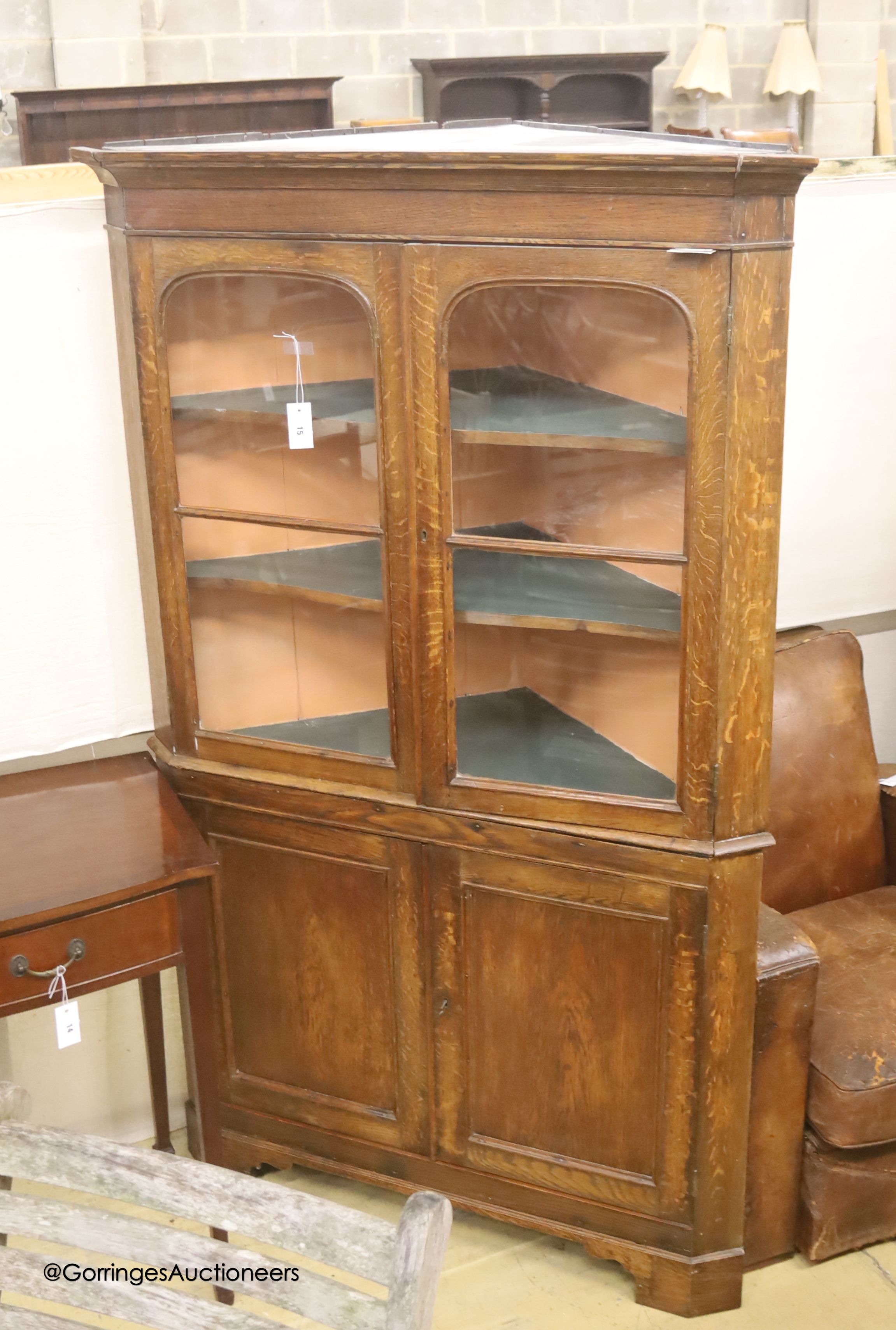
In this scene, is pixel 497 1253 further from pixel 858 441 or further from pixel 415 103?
pixel 415 103

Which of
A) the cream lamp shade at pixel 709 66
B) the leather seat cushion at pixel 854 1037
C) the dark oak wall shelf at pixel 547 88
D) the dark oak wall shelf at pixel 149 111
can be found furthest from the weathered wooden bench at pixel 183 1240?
the cream lamp shade at pixel 709 66

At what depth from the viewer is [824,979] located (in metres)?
2.35

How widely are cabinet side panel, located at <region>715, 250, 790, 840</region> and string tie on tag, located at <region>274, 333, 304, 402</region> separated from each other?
68 centimetres

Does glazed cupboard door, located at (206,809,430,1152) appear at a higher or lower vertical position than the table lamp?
lower

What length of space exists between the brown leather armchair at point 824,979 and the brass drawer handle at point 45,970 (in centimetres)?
104

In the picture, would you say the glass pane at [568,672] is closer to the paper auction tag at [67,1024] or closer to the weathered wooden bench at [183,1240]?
the paper auction tag at [67,1024]

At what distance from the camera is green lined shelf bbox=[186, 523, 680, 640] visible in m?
1.95

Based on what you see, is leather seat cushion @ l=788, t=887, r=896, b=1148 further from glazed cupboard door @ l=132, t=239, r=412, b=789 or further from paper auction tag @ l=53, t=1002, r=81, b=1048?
paper auction tag @ l=53, t=1002, r=81, b=1048

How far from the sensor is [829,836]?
2607 mm

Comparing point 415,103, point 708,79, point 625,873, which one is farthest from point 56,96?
point 625,873

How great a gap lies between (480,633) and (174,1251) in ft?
3.56

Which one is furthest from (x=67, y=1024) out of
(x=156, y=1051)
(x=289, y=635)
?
(x=289, y=635)

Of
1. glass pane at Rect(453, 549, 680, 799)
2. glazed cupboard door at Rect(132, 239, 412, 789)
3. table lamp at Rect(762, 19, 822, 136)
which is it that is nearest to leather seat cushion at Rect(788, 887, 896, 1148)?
glass pane at Rect(453, 549, 680, 799)

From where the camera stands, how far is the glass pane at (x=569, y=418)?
1.84m
